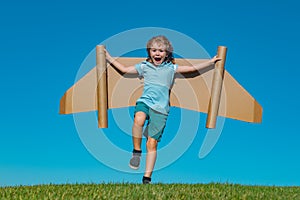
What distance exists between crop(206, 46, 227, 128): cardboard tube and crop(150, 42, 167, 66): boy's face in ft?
3.78

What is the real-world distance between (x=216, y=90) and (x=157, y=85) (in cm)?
130

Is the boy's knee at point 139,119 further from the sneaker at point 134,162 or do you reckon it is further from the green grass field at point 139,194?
the green grass field at point 139,194

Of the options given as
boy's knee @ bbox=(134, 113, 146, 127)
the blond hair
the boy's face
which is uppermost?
the blond hair

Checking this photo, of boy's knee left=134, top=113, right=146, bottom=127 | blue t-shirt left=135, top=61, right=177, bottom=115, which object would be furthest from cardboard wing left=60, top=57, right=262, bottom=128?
boy's knee left=134, top=113, right=146, bottom=127

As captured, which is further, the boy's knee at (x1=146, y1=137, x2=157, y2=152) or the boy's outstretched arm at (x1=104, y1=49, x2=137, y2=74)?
the boy's outstretched arm at (x1=104, y1=49, x2=137, y2=74)

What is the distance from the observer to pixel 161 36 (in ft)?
27.5

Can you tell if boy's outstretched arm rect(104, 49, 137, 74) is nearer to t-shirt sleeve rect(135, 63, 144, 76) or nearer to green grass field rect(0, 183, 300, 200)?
t-shirt sleeve rect(135, 63, 144, 76)

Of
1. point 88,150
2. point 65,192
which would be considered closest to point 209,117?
point 88,150

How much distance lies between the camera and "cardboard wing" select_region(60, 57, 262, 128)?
882 cm

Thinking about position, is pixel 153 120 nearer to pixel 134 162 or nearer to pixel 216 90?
pixel 134 162

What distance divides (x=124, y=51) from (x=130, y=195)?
3.12m

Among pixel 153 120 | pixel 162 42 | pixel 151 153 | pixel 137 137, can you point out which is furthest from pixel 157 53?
pixel 151 153

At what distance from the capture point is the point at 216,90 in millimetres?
8828

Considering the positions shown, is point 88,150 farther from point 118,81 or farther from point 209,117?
point 209,117
